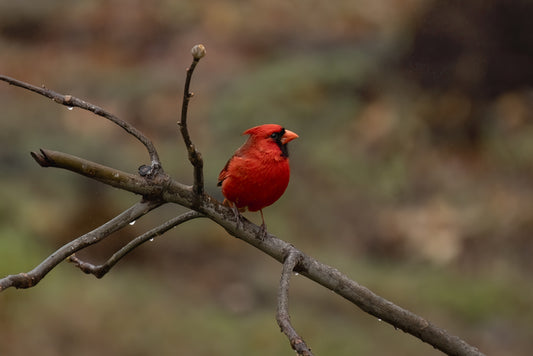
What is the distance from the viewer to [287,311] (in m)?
1.61

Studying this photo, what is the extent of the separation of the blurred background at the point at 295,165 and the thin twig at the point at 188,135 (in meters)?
3.83

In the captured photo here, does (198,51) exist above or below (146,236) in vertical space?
above

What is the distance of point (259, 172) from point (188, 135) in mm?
1048

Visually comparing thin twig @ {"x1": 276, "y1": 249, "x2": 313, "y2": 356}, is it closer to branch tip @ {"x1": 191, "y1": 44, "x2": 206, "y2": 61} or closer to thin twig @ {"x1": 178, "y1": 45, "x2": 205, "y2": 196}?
thin twig @ {"x1": 178, "y1": 45, "x2": 205, "y2": 196}

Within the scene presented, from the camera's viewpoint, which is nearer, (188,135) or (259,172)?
(188,135)

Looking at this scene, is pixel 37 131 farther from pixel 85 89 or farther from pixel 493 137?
pixel 493 137

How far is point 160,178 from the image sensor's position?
5.56 feet

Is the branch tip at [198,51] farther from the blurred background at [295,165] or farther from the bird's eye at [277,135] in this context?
the blurred background at [295,165]

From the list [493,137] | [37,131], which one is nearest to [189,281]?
[37,131]

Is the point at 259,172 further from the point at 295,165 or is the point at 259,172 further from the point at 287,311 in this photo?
the point at 295,165

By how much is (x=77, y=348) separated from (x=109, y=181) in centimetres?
401

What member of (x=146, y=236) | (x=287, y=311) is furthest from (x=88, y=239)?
(x=287, y=311)

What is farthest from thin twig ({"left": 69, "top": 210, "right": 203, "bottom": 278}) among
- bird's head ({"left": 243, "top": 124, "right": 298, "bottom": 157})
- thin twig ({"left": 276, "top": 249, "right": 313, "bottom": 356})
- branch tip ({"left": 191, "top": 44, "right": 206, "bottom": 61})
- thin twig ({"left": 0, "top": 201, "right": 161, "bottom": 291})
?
bird's head ({"left": 243, "top": 124, "right": 298, "bottom": 157})

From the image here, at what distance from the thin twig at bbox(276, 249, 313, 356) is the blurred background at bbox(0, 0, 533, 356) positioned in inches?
143
